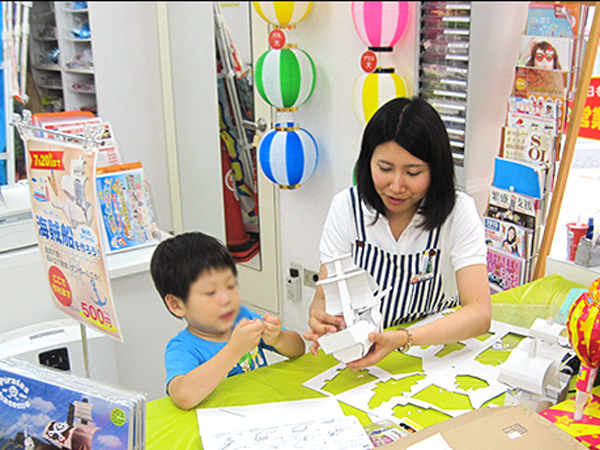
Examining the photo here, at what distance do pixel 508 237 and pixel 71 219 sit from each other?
1.39 metres

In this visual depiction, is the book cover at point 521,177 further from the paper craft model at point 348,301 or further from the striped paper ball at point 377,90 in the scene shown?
the paper craft model at point 348,301

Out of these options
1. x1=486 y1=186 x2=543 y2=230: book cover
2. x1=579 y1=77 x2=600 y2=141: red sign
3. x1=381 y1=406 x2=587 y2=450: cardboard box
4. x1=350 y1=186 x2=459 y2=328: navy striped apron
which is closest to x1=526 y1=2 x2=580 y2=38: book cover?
x1=579 y1=77 x2=600 y2=141: red sign

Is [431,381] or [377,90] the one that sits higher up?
[377,90]

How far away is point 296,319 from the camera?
9.86 feet

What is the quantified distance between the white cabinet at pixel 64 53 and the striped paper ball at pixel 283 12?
1.39 meters

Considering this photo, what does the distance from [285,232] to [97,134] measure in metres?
1.87

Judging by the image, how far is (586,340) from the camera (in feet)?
3.39

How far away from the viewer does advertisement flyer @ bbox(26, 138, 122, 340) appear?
44.9 inches

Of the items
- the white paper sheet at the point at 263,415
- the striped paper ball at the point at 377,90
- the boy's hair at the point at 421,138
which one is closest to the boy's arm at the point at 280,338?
the white paper sheet at the point at 263,415

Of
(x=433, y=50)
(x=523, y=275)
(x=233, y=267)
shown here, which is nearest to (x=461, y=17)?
(x=433, y=50)

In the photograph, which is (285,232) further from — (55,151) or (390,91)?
(55,151)

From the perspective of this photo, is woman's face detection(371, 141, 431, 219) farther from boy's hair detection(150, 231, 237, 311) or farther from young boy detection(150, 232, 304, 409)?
boy's hair detection(150, 231, 237, 311)

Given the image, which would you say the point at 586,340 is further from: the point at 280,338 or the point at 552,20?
the point at 552,20

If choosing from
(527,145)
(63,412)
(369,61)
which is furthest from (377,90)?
(63,412)
